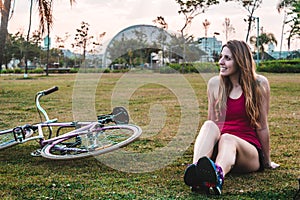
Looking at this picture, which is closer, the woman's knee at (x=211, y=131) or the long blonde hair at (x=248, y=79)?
the woman's knee at (x=211, y=131)

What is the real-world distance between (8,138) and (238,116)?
217cm

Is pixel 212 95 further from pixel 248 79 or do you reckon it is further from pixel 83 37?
pixel 83 37

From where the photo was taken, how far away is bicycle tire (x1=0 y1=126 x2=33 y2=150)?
4.13 meters

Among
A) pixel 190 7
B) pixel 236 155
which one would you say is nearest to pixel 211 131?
pixel 236 155

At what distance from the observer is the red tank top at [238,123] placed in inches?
135

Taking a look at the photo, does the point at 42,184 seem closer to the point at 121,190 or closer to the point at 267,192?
the point at 121,190

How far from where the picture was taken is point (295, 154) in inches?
169

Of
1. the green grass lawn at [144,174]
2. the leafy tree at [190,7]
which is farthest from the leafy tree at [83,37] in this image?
the green grass lawn at [144,174]

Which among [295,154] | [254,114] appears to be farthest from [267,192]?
[295,154]

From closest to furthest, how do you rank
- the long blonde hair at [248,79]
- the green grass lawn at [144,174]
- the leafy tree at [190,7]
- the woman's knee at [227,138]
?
the green grass lawn at [144,174] < the woman's knee at [227,138] < the long blonde hair at [248,79] < the leafy tree at [190,7]

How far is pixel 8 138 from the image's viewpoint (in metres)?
4.36

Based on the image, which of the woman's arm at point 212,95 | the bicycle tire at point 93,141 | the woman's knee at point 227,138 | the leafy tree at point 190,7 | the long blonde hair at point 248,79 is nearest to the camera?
the woman's knee at point 227,138

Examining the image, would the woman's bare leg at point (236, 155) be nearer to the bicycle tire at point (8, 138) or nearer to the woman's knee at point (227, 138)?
the woman's knee at point (227, 138)

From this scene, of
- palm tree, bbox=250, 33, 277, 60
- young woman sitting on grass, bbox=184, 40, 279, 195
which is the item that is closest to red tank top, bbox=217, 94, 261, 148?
young woman sitting on grass, bbox=184, 40, 279, 195
